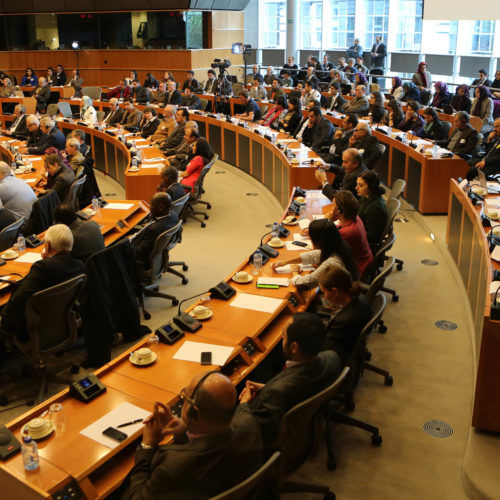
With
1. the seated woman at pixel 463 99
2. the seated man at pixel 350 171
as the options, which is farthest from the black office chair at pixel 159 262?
the seated woman at pixel 463 99

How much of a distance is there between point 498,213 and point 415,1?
13.9 m

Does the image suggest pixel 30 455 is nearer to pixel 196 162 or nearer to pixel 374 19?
pixel 196 162

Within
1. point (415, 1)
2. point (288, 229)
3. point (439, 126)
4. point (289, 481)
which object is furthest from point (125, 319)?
point (415, 1)

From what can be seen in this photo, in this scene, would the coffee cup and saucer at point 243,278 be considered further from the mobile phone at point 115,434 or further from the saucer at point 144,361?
the mobile phone at point 115,434

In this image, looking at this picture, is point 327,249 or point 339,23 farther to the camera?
point 339,23

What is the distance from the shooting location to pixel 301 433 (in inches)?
122

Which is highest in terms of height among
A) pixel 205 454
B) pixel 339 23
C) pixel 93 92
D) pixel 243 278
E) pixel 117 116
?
pixel 339 23

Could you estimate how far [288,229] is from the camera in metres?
5.82

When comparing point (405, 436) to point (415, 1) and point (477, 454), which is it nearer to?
point (477, 454)

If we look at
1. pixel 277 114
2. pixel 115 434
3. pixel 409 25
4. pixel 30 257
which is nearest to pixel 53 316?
pixel 30 257

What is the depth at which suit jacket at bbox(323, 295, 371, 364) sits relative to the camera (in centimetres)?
376

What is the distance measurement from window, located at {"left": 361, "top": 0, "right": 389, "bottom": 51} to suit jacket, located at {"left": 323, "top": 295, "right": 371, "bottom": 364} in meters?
16.7

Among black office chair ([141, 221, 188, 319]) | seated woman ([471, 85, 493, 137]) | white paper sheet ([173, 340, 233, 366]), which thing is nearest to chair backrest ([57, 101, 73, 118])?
seated woman ([471, 85, 493, 137])

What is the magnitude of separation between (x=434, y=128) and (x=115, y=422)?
7.80 meters
